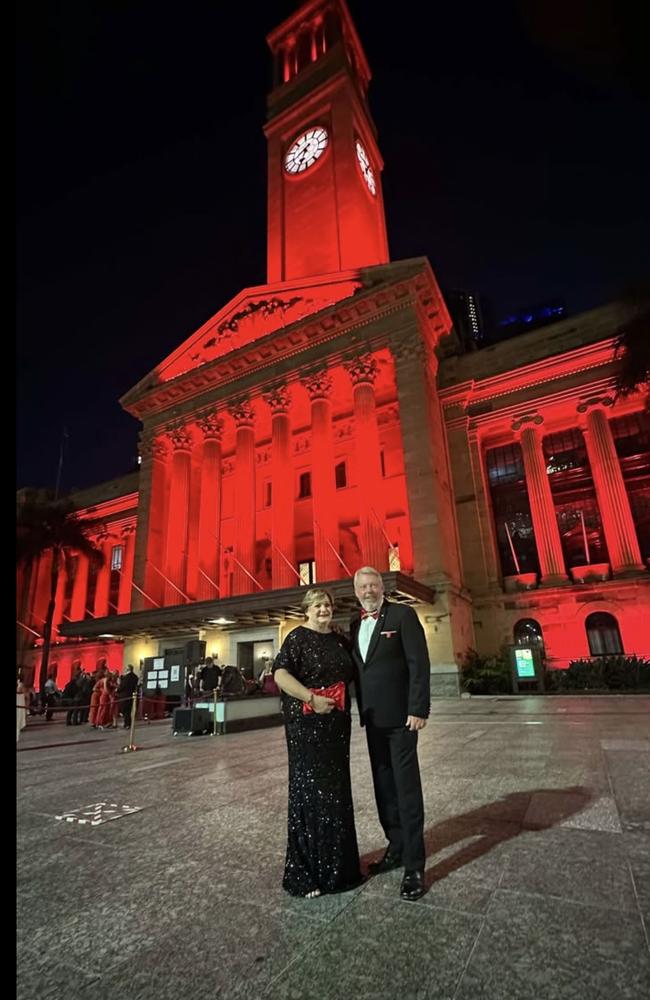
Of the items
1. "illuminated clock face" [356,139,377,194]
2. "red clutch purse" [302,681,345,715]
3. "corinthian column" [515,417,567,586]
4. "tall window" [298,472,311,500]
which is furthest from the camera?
"illuminated clock face" [356,139,377,194]

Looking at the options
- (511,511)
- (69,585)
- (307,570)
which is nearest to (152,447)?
(307,570)

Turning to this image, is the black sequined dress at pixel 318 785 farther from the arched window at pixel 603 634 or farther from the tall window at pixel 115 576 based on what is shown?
the tall window at pixel 115 576

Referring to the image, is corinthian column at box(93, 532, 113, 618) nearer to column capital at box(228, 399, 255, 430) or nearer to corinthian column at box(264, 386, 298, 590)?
column capital at box(228, 399, 255, 430)

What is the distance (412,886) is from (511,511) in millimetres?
28455

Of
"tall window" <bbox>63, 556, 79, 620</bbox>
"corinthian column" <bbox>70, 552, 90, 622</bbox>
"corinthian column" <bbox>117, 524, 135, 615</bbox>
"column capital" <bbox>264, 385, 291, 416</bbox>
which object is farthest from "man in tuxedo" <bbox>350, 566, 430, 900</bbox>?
"tall window" <bbox>63, 556, 79, 620</bbox>

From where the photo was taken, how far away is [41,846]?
13.4 feet

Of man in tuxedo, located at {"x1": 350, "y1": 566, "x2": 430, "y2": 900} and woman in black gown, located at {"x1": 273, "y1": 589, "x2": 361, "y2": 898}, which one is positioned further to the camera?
man in tuxedo, located at {"x1": 350, "y1": 566, "x2": 430, "y2": 900}

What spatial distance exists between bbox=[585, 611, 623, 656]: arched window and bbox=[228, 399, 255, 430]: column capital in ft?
71.6

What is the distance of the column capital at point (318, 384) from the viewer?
28.9 m

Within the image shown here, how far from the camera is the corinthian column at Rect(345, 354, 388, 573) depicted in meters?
24.3

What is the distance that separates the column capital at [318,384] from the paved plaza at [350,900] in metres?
24.7

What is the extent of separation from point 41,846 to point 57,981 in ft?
7.65

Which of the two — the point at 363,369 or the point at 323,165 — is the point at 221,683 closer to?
the point at 363,369

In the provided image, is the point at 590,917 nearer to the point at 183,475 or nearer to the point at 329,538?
the point at 329,538
